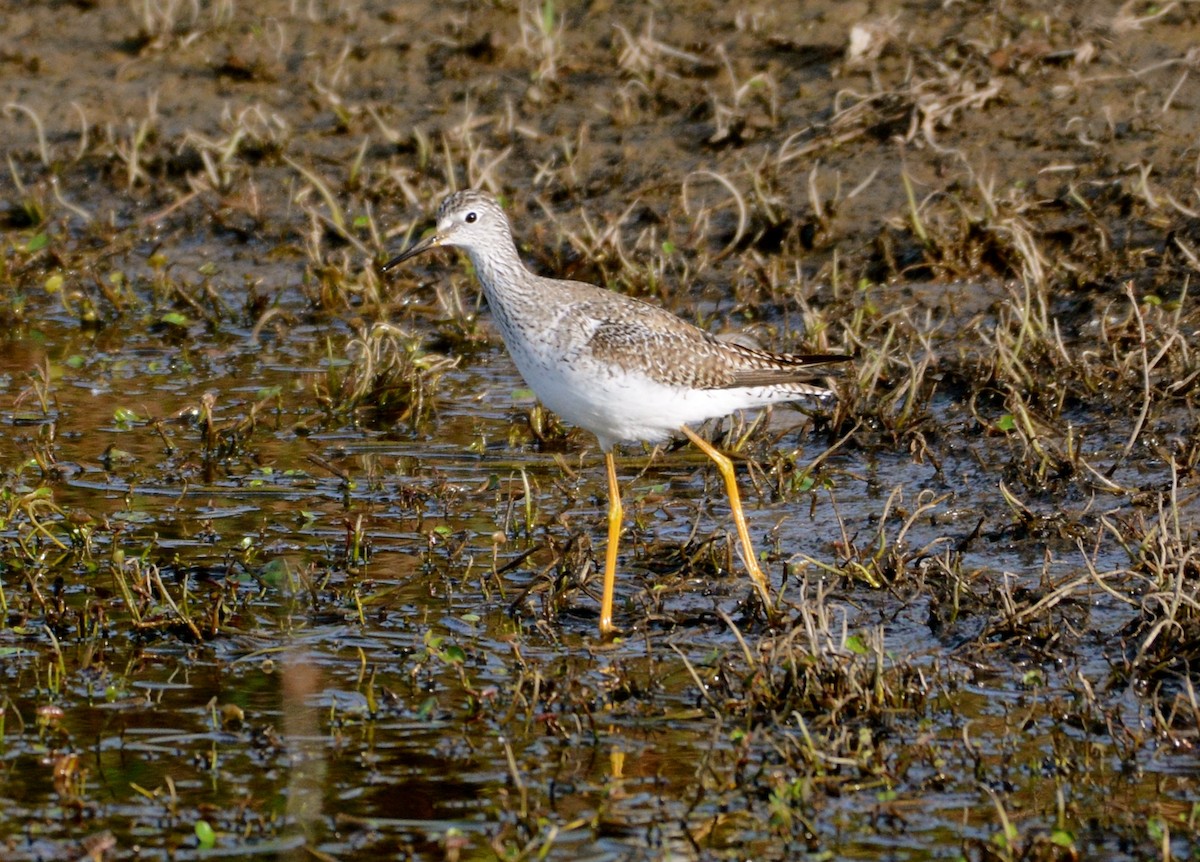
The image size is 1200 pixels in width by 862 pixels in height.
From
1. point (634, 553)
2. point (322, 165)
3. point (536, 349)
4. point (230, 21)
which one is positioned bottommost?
point (634, 553)

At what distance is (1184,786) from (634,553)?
8.38ft

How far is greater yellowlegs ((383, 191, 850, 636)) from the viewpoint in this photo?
247 inches

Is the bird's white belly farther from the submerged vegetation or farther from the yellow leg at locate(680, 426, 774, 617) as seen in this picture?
the submerged vegetation

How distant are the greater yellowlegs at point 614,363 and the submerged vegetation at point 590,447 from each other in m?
0.39

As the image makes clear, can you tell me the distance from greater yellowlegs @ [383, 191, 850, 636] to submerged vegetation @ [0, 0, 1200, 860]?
0.39 meters

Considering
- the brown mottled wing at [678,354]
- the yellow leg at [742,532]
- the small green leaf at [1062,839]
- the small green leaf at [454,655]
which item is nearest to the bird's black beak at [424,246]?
the brown mottled wing at [678,354]

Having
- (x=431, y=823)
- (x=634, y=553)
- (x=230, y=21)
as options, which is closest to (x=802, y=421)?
(x=634, y=553)

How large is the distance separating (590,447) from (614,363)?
1.58 metres

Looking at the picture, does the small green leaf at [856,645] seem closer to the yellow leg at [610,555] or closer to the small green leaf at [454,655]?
the yellow leg at [610,555]

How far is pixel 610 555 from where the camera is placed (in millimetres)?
6211

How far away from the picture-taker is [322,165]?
10.6 meters

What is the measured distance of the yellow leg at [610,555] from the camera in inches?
234

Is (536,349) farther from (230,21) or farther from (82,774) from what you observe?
(230,21)

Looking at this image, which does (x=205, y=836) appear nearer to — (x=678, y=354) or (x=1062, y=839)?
(x=1062, y=839)
